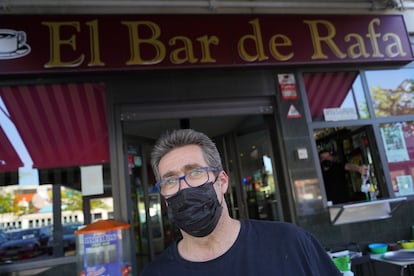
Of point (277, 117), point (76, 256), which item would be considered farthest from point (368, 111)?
point (76, 256)

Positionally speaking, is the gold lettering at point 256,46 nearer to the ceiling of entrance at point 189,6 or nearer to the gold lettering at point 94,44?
the ceiling of entrance at point 189,6

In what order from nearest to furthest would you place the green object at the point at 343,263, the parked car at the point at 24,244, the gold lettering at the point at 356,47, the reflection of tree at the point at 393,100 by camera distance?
the green object at the point at 343,263
the parked car at the point at 24,244
the gold lettering at the point at 356,47
the reflection of tree at the point at 393,100

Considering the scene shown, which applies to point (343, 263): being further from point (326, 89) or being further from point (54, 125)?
point (54, 125)

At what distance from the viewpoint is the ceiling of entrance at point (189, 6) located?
3.19 m

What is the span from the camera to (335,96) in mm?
4012

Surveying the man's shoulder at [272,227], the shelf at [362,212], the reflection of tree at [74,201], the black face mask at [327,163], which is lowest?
the shelf at [362,212]

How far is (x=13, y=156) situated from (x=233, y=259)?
2803 millimetres

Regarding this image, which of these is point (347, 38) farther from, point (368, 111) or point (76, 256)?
point (76, 256)

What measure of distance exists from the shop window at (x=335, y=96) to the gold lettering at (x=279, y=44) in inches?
18.8

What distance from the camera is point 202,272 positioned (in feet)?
3.58

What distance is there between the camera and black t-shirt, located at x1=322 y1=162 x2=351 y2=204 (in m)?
4.33

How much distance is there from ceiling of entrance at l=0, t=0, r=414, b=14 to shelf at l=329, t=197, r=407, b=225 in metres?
2.36

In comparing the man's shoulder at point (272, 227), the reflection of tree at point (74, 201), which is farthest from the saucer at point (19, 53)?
the man's shoulder at point (272, 227)

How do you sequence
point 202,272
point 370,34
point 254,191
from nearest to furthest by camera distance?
point 202,272, point 370,34, point 254,191
